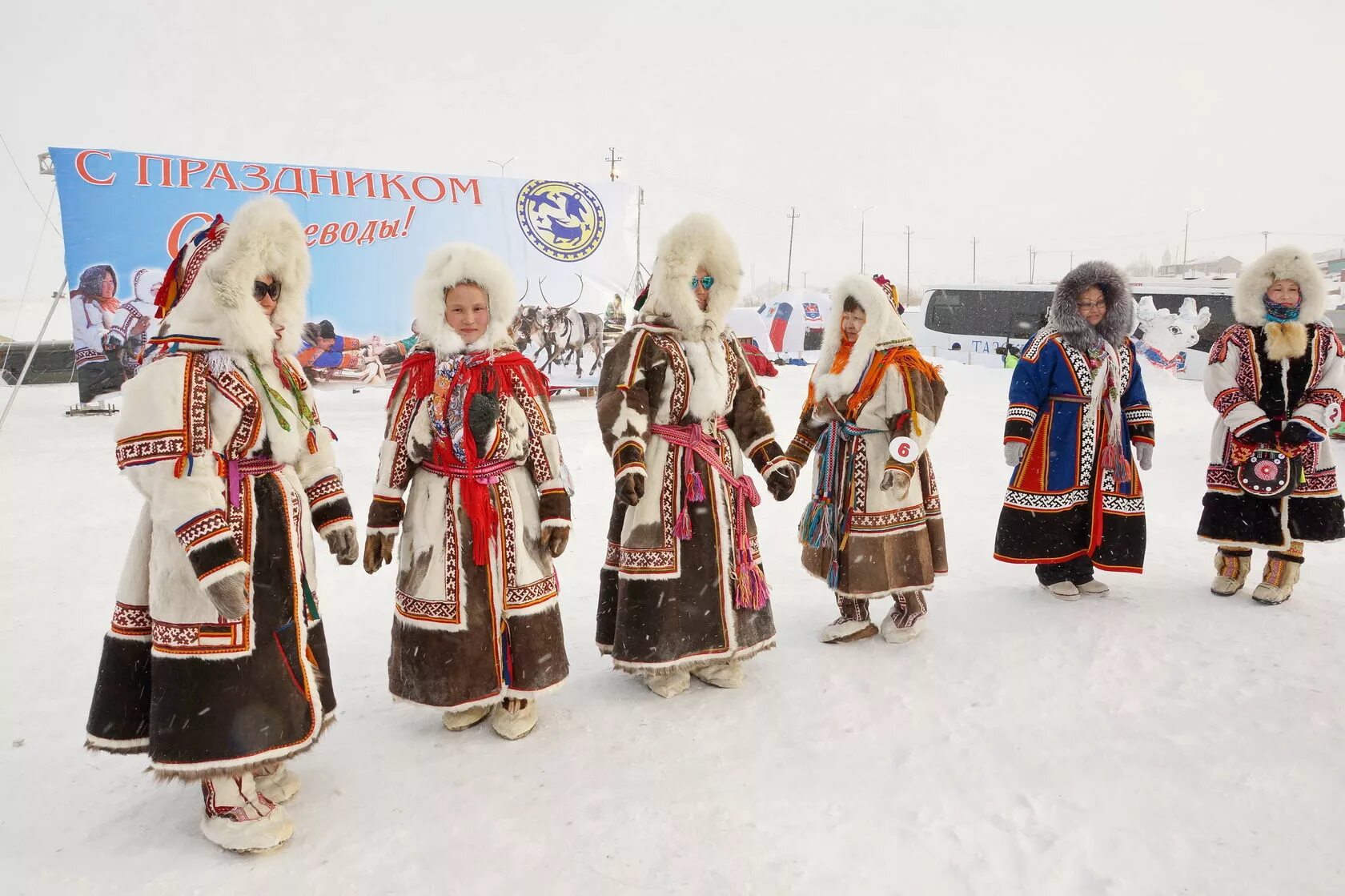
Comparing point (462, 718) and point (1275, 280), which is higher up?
point (1275, 280)

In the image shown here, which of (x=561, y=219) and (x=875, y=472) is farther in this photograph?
(x=561, y=219)

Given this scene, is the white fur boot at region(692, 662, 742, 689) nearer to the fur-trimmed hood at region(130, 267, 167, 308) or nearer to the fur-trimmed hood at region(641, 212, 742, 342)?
the fur-trimmed hood at region(641, 212, 742, 342)

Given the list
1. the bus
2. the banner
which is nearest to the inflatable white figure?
the bus

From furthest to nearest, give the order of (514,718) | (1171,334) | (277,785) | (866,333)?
(1171,334) < (866,333) < (514,718) < (277,785)

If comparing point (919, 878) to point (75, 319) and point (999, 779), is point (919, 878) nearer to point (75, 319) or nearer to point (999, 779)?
point (999, 779)

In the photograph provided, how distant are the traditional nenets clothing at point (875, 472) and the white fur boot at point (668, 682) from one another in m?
0.87

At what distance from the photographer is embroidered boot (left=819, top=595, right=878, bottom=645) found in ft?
12.6

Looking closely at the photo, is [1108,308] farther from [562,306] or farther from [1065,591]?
[562,306]

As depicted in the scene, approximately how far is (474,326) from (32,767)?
2071 mm

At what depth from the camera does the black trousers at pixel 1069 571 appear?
14.3ft

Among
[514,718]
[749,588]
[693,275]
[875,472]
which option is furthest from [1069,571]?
[514,718]

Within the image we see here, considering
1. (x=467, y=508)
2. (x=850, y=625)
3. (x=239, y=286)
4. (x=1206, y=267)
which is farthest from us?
(x=1206, y=267)

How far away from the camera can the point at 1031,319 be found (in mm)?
20859

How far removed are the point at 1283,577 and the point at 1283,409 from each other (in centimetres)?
85
